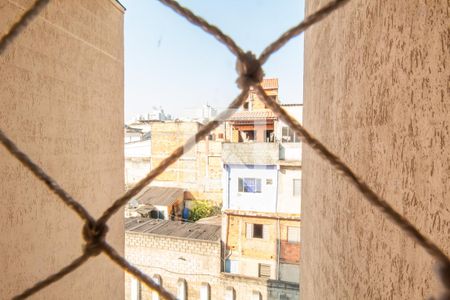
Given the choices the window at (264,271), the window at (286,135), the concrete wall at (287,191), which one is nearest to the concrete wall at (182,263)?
the window at (264,271)

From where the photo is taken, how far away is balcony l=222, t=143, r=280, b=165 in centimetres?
739

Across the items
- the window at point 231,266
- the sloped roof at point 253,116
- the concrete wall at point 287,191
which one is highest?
the sloped roof at point 253,116

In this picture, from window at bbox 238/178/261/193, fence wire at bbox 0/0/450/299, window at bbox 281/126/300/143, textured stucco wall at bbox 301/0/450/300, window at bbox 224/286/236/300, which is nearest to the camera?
fence wire at bbox 0/0/450/299

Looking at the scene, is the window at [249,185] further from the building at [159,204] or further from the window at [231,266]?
the building at [159,204]

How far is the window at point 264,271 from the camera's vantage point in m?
7.48

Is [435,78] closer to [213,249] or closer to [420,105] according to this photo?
[420,105]

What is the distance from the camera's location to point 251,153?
25.1ft

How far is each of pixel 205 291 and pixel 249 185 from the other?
2.80m

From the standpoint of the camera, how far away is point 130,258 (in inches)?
296

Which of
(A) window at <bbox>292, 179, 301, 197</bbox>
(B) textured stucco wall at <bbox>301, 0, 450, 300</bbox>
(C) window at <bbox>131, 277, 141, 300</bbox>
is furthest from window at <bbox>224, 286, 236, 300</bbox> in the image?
(B) textured stucco wall at <bbox>301, 0, 450, 300</bbox>

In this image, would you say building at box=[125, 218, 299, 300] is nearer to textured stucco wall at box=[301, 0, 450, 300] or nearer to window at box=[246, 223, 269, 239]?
window at box=[246, 223, 269, 239]

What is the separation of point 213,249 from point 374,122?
682cm

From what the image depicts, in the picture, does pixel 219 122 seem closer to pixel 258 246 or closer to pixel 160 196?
pixel 258 246

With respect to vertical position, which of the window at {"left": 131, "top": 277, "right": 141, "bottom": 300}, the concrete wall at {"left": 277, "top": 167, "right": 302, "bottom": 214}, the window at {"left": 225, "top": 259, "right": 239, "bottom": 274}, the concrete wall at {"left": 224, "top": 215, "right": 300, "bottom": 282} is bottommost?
the window at {"left": 131, "top": 277, "right": 141, "bottom": 300}
